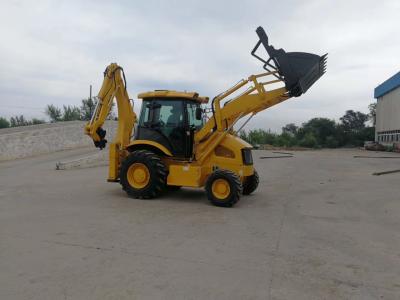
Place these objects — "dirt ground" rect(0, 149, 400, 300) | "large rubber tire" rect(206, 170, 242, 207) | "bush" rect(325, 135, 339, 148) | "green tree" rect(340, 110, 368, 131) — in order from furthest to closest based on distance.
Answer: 1. "green tree" rect(340, 110, 368, 131)
2. "bush" rect(325, 135, 339, 148)
3. "large rubber tire" rect(206, 170, 242, 207)
4. "dirt ground" rect(0, 149, 400, 300)

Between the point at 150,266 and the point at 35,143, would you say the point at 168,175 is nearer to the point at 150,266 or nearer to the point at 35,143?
the point at 150,266

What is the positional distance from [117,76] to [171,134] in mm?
2201

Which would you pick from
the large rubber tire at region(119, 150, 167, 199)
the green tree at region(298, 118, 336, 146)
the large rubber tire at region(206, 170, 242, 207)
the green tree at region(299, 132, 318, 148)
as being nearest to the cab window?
the large rubber tire at region(119, 150, 167, 199)

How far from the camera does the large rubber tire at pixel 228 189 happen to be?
9.20 metres

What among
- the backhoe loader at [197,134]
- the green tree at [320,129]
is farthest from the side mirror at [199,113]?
the green tree at [320,129]

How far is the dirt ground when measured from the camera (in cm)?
456

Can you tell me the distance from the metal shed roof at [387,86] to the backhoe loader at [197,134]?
34.0m

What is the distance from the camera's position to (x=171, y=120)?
33.9 feet

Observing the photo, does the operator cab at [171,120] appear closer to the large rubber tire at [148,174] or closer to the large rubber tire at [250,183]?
the large rubber tire at [148,174]

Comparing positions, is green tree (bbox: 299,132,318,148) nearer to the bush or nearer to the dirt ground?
the bush

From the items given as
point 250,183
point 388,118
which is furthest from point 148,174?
point 388,118

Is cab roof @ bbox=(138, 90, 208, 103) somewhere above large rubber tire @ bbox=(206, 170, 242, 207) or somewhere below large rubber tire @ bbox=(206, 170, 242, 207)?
above

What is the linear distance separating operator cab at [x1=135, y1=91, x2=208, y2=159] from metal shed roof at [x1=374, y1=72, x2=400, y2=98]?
114 feet

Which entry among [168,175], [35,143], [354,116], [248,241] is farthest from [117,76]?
[354,116]
